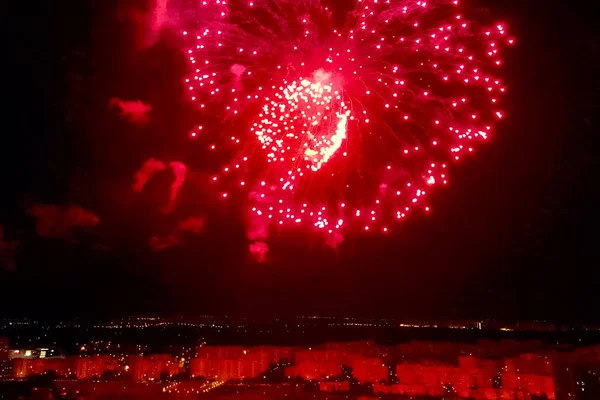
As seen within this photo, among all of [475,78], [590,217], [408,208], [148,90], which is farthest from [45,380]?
[590,217]

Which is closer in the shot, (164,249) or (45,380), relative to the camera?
(45,380)

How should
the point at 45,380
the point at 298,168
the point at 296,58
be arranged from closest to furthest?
the point at 45,380 < the point at 296,58 < the point at 298,168

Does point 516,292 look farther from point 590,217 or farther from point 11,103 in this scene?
point 11,103

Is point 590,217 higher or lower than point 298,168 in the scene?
lower

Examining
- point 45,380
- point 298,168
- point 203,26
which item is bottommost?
point 45,380

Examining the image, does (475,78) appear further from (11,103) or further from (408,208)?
(11,103)

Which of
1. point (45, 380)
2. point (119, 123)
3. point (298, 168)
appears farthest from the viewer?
point (119, 123)
